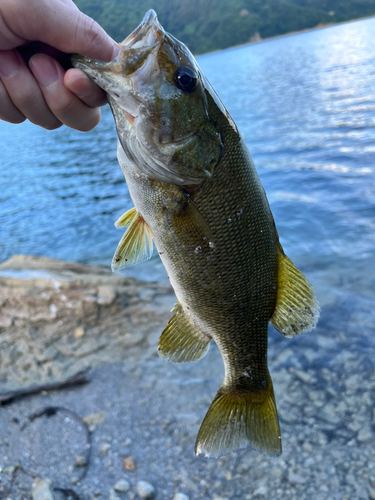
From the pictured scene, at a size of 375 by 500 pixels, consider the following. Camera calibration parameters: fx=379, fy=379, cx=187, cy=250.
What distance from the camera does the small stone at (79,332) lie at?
4844 millimetres

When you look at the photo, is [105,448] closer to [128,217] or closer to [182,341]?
[182,341]

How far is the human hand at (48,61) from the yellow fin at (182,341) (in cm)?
146

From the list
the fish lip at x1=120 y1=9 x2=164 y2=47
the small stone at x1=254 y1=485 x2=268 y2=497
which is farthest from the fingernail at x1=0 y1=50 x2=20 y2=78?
the small stone at x1=254 y1=485 x2=268 y2=497

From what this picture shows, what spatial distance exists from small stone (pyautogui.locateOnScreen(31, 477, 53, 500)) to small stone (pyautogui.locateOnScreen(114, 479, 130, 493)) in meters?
0.51

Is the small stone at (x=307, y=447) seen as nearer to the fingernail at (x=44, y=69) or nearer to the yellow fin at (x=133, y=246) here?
the yellow fin at (x=133, y=246)

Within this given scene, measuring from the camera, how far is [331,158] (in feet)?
37.2

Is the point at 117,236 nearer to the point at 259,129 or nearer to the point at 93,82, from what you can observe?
the point at 93,82

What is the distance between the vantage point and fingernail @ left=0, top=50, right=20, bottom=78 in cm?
212

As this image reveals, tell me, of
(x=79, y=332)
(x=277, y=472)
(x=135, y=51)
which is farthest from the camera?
(x=79, y=332)

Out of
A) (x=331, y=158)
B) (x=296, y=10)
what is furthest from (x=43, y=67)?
(x=296, y=10)

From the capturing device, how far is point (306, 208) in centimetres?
890

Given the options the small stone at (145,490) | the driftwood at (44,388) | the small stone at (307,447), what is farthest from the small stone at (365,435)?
the driftwood at (44,388)

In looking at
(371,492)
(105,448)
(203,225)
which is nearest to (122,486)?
(105,448)

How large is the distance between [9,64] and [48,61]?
0.23 m
